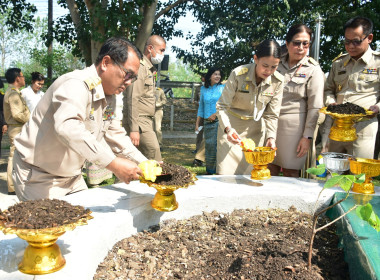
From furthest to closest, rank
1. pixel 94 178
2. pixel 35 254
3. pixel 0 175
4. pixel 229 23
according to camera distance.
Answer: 1. pixel 229 23
2. pixel 0 175
3. pixel 94 178
4. pixel 35 254

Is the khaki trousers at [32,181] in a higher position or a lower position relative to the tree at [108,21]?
lower

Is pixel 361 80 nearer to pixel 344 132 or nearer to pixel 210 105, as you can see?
pixel 344 132

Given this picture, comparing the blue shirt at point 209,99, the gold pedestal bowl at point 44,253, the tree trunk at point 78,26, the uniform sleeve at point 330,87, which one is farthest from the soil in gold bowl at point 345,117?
the tree trunk at point 78,26

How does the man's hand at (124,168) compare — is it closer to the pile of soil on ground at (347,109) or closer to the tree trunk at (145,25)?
the pile of soil on ground at (347,109)

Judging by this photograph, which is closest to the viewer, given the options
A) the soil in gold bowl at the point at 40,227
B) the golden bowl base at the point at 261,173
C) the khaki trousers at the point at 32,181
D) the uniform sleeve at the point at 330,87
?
the soil in gold bowl at the point at 40,227

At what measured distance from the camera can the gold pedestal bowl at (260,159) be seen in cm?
260

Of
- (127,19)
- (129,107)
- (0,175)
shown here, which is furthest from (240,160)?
(127,19)

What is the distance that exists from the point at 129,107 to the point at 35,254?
115 inches

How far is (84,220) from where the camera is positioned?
1.41 m

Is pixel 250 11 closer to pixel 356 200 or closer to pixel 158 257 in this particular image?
pixel 356 200

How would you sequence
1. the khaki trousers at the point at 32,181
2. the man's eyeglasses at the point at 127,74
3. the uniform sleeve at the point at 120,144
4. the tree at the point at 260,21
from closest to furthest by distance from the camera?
1. the man's eyeglasses at the point at 127,74
2. the khaki trousers at the point at 32,181
3. the uniform sleeve at the point at 120,144
4. the tree at the point at 260,21

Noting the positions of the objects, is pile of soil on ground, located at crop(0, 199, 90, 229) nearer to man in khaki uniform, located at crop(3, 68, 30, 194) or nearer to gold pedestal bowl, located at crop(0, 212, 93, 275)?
gold pedestal bowl, located at crop(0, 212, 93, 275)

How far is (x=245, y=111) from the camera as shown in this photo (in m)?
3.32

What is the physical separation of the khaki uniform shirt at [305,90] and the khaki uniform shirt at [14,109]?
11.7ft
